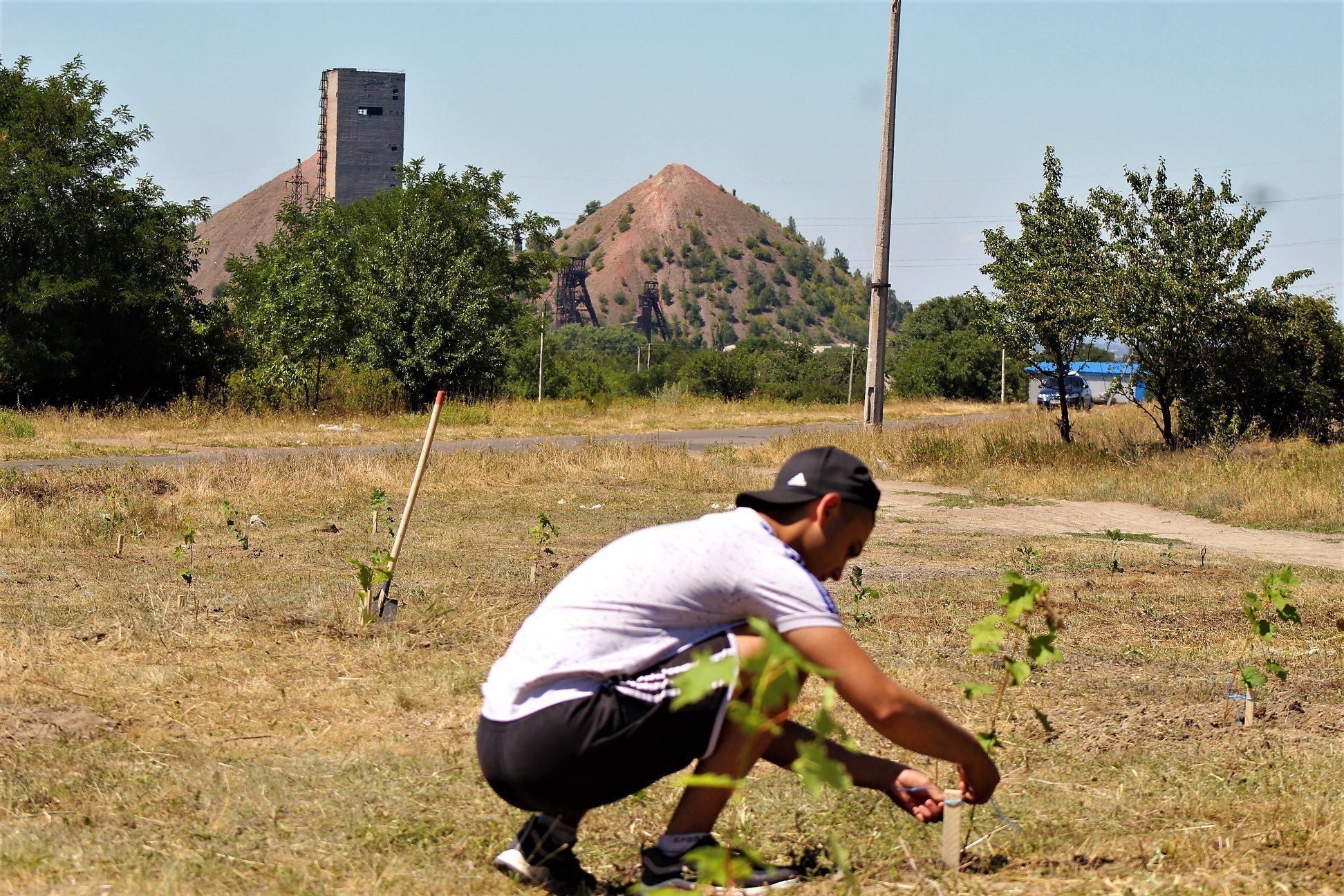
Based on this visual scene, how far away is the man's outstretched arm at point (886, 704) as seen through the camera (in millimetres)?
2613

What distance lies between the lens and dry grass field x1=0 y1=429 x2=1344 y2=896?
337cm

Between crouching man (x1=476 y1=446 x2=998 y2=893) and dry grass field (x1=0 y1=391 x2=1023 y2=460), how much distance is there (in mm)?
16249

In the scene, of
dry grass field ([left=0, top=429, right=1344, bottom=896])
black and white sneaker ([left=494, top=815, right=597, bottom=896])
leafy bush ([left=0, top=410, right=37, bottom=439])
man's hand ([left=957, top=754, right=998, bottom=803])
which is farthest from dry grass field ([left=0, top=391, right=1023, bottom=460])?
man's hand ([left=957, top=754, right=998, bottom=803])

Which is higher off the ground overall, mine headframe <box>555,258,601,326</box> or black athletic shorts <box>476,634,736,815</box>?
mine headframe <box>555,258,601,326</box>

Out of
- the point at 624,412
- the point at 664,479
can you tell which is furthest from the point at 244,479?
the point at 624,412

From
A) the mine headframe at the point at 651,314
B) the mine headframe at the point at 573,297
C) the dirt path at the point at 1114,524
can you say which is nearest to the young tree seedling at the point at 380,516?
the dirt path at the point at 1114,524

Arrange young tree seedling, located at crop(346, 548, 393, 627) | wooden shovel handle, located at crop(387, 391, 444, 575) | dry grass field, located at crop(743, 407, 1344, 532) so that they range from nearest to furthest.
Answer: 1. young tree seedling, located at crop(346, 548, 393, 627)
2. wooden shovel handle, located at crop(387, 391, 444, 575)
3. dry grass field, located at crop(743, 407, 1344, 532)

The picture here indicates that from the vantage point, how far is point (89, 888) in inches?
122

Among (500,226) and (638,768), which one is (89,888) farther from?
(500,226)

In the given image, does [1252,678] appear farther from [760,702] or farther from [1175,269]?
[1175,269]

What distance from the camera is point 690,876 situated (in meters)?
3.09

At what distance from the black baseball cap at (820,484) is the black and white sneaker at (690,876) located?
846 mm

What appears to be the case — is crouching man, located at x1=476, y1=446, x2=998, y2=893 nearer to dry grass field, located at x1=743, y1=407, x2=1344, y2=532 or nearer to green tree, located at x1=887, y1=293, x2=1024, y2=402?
dry grass field, located at x1=743, y1=407, x2=1344, y2=532

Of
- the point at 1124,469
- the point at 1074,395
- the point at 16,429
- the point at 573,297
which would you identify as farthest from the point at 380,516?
the point at 573,297
